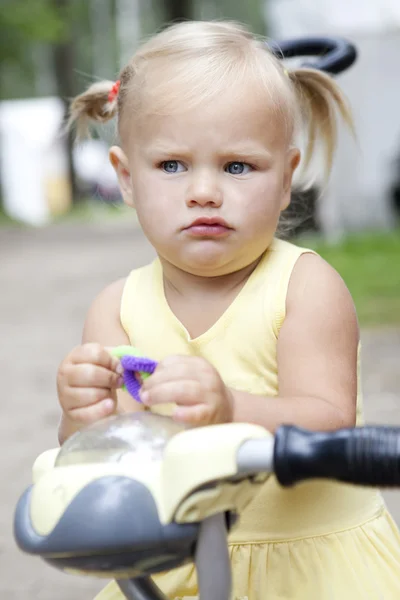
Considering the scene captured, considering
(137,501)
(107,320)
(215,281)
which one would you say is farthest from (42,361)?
(137,501)

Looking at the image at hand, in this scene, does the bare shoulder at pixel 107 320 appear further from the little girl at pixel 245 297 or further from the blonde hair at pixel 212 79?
the blonde hair at pixel 212 79

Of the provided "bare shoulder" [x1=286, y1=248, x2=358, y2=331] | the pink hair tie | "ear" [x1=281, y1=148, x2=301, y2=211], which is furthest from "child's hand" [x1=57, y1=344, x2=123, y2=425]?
the pink hair tie

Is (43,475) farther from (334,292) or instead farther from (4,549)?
(4,549)

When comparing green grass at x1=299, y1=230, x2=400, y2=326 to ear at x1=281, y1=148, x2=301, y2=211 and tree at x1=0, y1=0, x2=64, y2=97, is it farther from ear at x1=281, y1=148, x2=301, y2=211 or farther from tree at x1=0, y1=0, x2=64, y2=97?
tree at x1=0, y1=0, x2=64, y2=97

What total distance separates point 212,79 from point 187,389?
0.55 meters

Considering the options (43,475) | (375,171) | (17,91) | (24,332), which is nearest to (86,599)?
(43,475)

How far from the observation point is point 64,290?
866 cm

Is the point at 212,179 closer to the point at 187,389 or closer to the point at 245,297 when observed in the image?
the point at 245,297

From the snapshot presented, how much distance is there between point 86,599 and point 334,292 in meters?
1.46

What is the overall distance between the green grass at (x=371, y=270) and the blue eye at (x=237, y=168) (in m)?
4.56

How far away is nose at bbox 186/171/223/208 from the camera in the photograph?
4.83ft

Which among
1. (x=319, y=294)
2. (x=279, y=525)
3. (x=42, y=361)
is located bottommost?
(x=42, y=361)

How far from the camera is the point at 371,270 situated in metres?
8.04

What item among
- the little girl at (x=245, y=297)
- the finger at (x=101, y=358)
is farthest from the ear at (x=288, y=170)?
the finger at (x=101, y=358)
